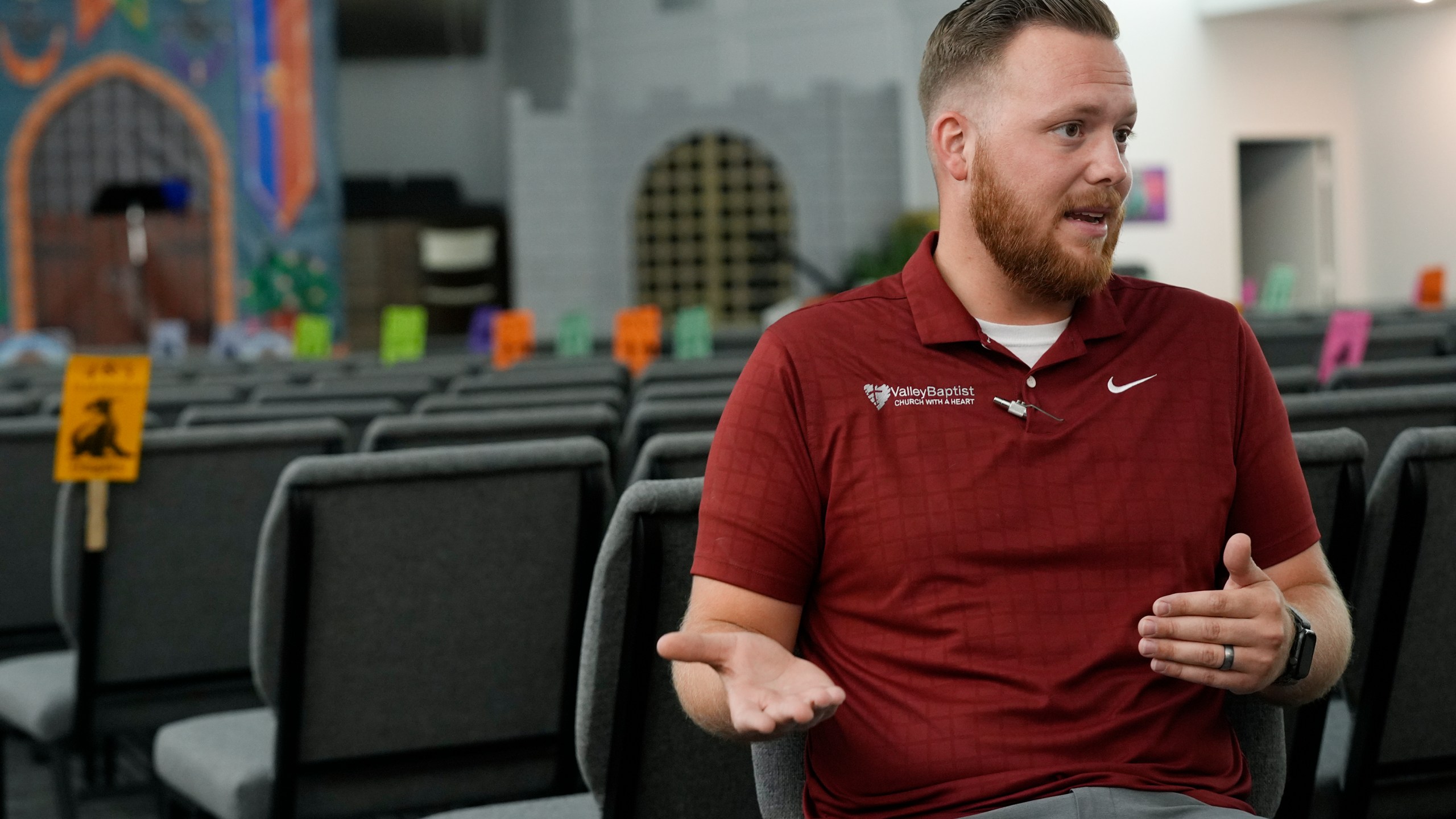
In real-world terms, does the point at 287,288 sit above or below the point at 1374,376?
above

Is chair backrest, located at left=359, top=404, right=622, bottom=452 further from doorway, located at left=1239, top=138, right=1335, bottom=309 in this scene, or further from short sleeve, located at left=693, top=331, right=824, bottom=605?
doorway, located at left=1239, top=138, right=1335, bottom=309

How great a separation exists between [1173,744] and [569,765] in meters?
0.98

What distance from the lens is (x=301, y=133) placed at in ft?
53.6

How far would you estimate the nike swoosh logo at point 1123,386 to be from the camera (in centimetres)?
152

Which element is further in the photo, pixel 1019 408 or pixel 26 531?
pixel 26 531

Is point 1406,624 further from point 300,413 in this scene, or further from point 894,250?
point 894,250

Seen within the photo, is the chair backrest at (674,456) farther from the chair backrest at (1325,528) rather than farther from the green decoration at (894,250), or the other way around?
the green decoration at (894,250)

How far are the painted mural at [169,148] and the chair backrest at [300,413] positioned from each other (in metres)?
13.1

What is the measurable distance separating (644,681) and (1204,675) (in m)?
0.57

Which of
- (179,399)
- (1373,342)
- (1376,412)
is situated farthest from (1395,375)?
(179,399)

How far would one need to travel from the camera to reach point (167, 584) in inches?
99.0

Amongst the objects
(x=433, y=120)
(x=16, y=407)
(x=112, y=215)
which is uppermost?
(x=433, y=120)

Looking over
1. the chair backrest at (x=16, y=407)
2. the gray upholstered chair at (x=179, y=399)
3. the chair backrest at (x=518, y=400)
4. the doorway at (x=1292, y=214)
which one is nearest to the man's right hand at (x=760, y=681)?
the chair backrest at (x=518, y=400)

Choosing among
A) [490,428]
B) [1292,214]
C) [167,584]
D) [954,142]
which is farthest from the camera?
[1292,214]
